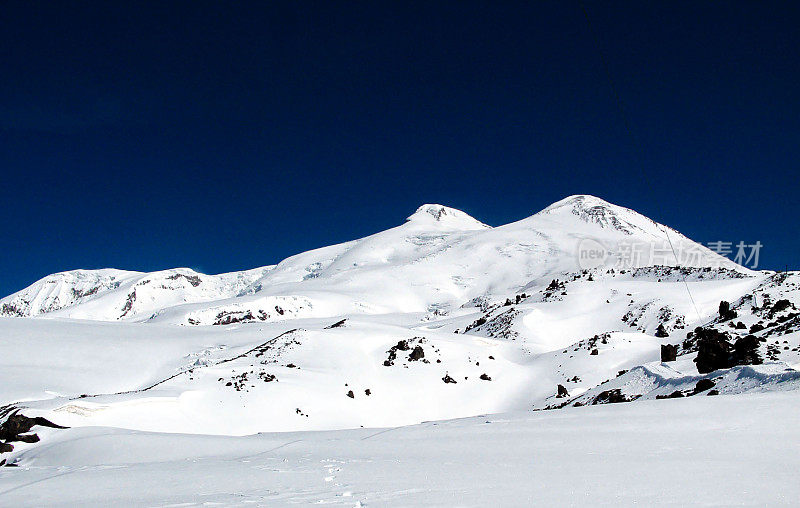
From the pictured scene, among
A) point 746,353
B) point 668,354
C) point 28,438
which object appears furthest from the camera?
point 668,354

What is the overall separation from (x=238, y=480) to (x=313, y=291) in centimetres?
16492

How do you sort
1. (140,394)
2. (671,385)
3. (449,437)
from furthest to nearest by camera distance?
(140,394)
(671,385)
(449,437)

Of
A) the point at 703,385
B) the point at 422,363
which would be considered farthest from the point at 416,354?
the point at 703,385

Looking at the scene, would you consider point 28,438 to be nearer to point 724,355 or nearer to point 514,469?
point 514,469

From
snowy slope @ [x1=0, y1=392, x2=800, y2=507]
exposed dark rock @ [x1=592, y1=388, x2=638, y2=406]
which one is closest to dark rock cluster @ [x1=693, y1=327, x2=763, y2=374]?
exposed dark rock @ [x1=592, y1=388, x2=638, y2=406]

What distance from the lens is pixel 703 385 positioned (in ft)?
58.7

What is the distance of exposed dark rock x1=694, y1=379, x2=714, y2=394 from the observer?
58.1 feet

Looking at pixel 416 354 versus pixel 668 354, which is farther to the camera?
pixel 416 354

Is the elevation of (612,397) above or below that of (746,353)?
below

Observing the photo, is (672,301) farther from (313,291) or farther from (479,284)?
(313,291)

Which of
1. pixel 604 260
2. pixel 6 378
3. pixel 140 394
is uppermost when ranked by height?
pixel 604 260

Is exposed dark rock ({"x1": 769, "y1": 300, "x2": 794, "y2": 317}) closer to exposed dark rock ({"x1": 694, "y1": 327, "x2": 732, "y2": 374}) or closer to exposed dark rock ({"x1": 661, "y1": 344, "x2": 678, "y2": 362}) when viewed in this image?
exposed dark rock ({"x1": 661, "y1": 344, "x2": 678, "y2": 362})

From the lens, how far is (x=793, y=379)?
14844mm

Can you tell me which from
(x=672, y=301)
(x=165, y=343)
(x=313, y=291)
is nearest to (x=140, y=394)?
(x=165, y=343)
